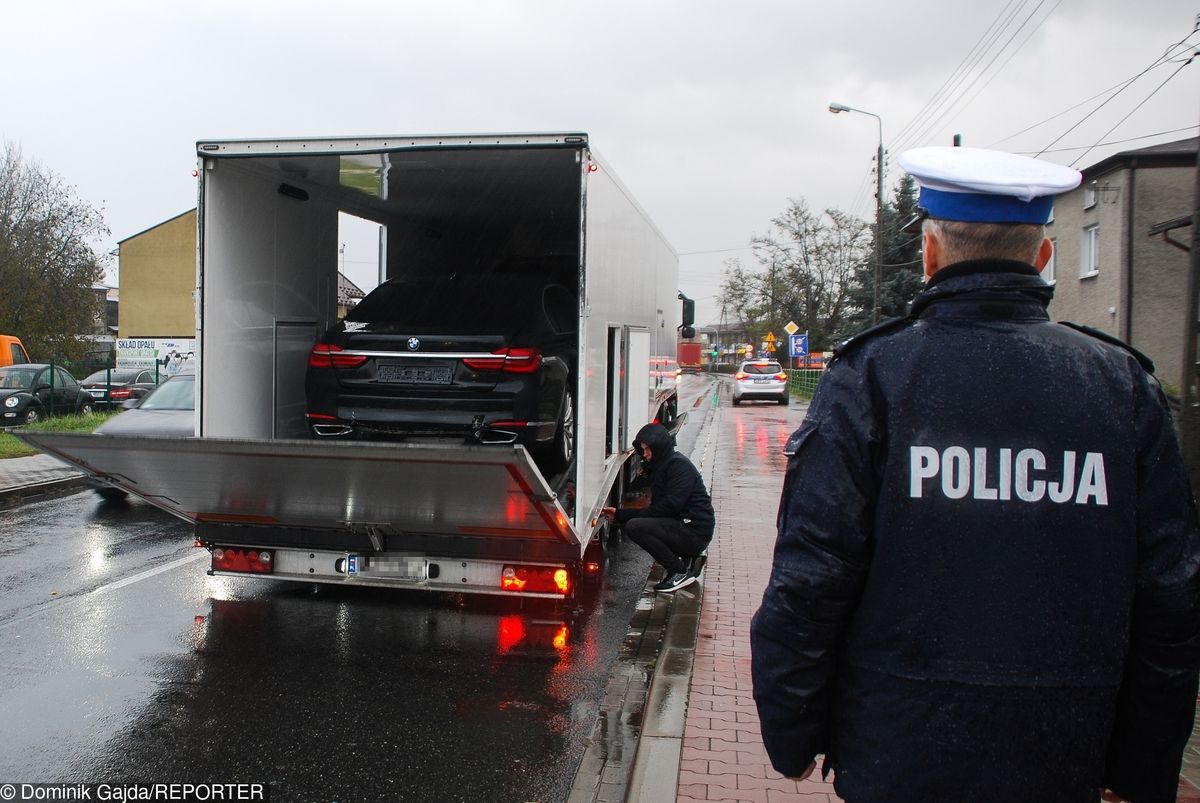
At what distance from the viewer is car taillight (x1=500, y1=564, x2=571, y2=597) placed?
20.0 feet

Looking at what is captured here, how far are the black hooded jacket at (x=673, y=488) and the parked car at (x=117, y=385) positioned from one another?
1873cm

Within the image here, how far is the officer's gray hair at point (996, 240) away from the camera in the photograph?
187 cm

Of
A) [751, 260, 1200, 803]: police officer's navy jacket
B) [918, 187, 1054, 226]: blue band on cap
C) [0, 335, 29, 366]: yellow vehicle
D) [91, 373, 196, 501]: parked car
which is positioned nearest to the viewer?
[751, 260, 1200, 803]: police officer's navy jacket

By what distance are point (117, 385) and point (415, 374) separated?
76.2ft

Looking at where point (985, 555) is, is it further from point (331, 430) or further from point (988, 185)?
point (331, 430)

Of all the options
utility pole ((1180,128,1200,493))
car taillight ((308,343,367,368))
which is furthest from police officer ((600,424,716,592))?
utility pole ((1180,128,1200,493))

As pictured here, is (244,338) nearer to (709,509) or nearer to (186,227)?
(709,509)

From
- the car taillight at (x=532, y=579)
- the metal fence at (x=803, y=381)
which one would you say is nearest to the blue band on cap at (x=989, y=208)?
the car taillight at (x=532, y=579)

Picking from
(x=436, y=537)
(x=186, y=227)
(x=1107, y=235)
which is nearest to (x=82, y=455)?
(x=436, y=537)

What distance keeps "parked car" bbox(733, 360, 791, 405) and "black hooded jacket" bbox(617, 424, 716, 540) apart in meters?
28.6

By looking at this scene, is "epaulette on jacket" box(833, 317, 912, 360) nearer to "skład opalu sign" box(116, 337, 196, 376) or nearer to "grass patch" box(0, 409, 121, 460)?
"grass patch" box(0, 409, 121, 460)

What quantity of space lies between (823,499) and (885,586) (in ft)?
0.63

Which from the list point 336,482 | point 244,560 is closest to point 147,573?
point 244,560

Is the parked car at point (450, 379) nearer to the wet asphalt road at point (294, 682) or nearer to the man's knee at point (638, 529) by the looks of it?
the man's knee at point (638, 529)
